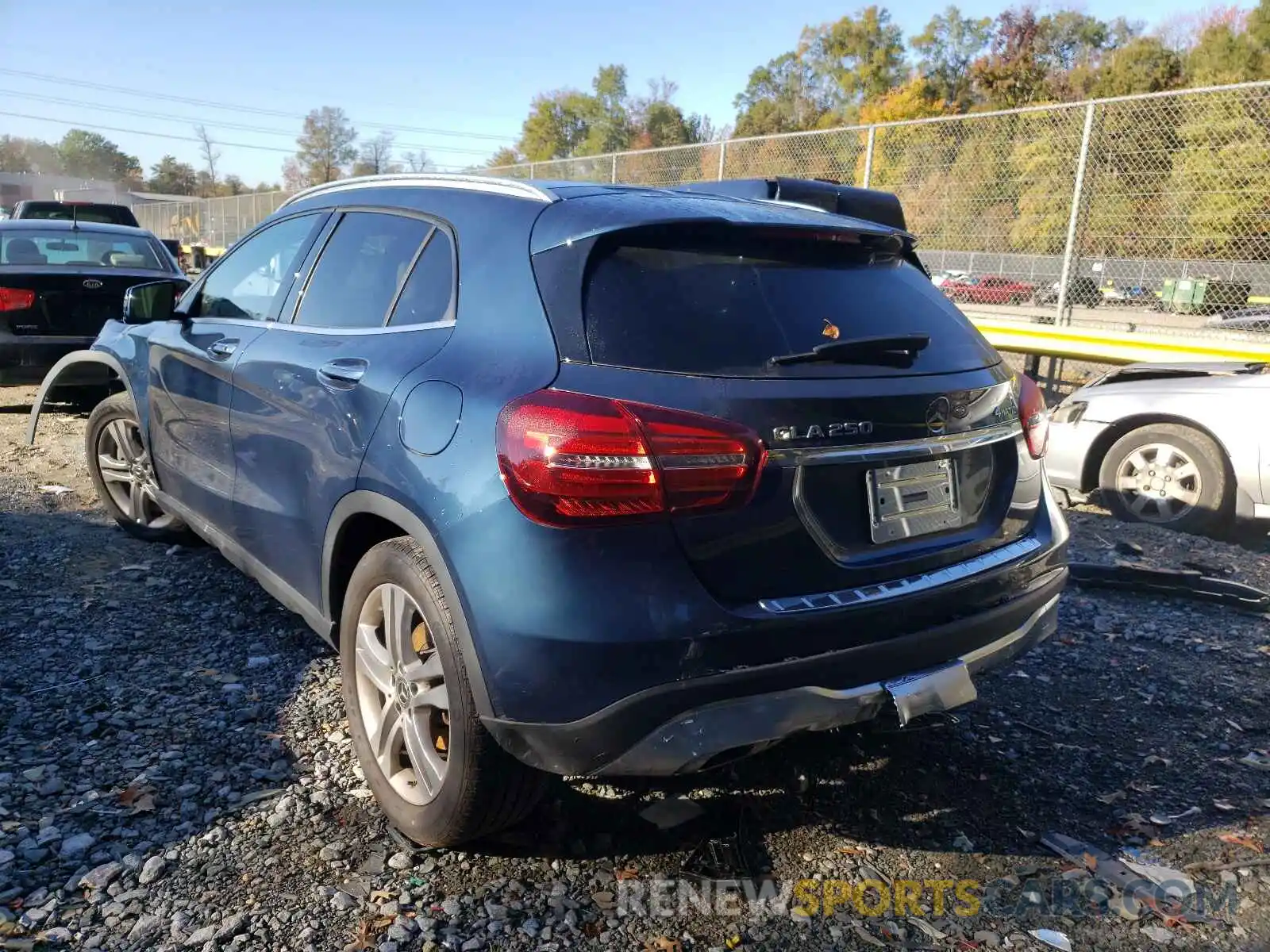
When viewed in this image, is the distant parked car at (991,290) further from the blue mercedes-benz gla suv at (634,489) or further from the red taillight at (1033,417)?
the blue mercedes-benz gla suv at (634,489)

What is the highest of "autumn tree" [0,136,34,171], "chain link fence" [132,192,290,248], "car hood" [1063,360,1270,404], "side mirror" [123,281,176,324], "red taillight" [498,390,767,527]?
"autumn tree" [0,136,34,171]

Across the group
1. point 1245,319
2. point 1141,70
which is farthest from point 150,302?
point 1141,70

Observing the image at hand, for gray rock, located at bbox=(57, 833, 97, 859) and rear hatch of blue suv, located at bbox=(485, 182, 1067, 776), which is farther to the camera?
gray rock, located at bbox=(57, 833, 97, 859)

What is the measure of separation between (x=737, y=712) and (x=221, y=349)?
261 centimetres

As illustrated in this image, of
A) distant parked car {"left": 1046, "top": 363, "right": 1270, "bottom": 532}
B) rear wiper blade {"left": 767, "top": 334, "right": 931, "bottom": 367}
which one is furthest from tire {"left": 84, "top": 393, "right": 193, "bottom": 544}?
distant parked car {"left": 1046, "top": 363, "right": 1270, "bottom": 532}

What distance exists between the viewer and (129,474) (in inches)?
194

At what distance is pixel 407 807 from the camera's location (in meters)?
2.53

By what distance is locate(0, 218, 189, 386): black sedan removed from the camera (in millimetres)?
7637

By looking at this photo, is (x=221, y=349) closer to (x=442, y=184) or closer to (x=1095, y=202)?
(x=442, y=184)

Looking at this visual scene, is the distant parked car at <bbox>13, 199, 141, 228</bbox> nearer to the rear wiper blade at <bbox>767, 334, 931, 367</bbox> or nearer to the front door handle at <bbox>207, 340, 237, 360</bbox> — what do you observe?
the front door handle at <bbox>207, 340, 237, 360</bbox>

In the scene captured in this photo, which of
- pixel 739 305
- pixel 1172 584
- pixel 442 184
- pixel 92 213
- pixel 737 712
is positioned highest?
pixel 92 213

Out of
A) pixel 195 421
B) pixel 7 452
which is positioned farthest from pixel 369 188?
pixel 7 452

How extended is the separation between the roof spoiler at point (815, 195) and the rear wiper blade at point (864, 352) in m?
0.87

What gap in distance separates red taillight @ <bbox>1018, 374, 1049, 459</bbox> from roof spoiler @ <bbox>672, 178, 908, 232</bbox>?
0.71m
